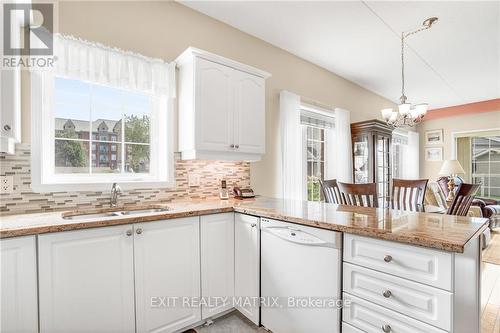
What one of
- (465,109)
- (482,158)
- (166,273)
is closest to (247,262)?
(166,273)

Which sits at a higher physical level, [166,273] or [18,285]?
[18,285]

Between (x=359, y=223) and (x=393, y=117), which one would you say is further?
(x=393, y=117)

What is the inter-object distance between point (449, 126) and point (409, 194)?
4.74 m

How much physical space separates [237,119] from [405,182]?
1.82m

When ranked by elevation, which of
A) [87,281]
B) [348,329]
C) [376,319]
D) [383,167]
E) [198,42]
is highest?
[198,42]

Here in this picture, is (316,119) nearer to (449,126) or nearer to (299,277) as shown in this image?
(299,277)

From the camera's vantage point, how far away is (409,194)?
253 cm

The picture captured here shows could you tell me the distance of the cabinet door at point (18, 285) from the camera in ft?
3.82

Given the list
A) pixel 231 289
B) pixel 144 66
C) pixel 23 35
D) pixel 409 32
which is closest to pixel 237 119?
pixel 144 66

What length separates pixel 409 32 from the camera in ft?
9.09

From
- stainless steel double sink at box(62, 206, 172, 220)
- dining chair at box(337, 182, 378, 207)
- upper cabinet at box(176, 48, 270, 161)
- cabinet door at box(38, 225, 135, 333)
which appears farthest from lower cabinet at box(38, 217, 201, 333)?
dining chair at box(337, 182, 378, 207)

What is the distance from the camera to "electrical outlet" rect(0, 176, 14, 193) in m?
1.56

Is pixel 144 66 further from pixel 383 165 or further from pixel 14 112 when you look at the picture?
pixel 383 165

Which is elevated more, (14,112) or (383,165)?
(14,112)
